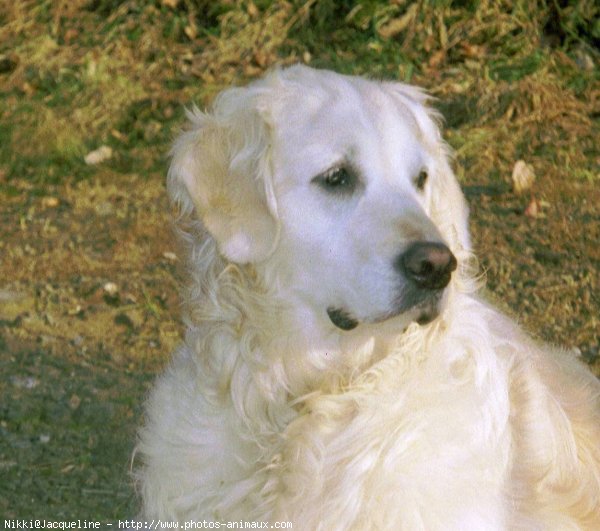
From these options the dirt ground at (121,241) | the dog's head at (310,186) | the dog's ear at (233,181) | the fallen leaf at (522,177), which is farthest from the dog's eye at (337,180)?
the fallen leaf at (522,177)

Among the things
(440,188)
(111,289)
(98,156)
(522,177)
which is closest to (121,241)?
(111,289)

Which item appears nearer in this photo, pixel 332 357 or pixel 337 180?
pixel 337 180

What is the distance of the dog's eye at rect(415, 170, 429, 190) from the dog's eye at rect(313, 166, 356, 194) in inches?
11.3

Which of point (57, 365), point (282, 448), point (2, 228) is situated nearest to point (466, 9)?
point (2, 228)

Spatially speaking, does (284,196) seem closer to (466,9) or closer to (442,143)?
(442,143)

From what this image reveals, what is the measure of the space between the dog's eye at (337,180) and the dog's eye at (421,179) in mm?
286

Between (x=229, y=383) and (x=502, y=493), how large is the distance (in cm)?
83

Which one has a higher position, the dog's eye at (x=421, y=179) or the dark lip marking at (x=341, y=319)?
the dog's eye at (x=421, y=179)

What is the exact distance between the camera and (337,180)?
287cm

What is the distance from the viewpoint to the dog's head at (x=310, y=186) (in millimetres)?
2766

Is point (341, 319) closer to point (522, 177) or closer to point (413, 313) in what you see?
point (413, 313)

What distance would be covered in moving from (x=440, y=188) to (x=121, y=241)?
2.92 metres

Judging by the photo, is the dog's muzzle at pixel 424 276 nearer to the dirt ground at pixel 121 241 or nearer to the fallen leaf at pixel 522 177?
the dirt ground at pixel 121 241

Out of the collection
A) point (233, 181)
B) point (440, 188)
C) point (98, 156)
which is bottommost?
point (98, 156)
